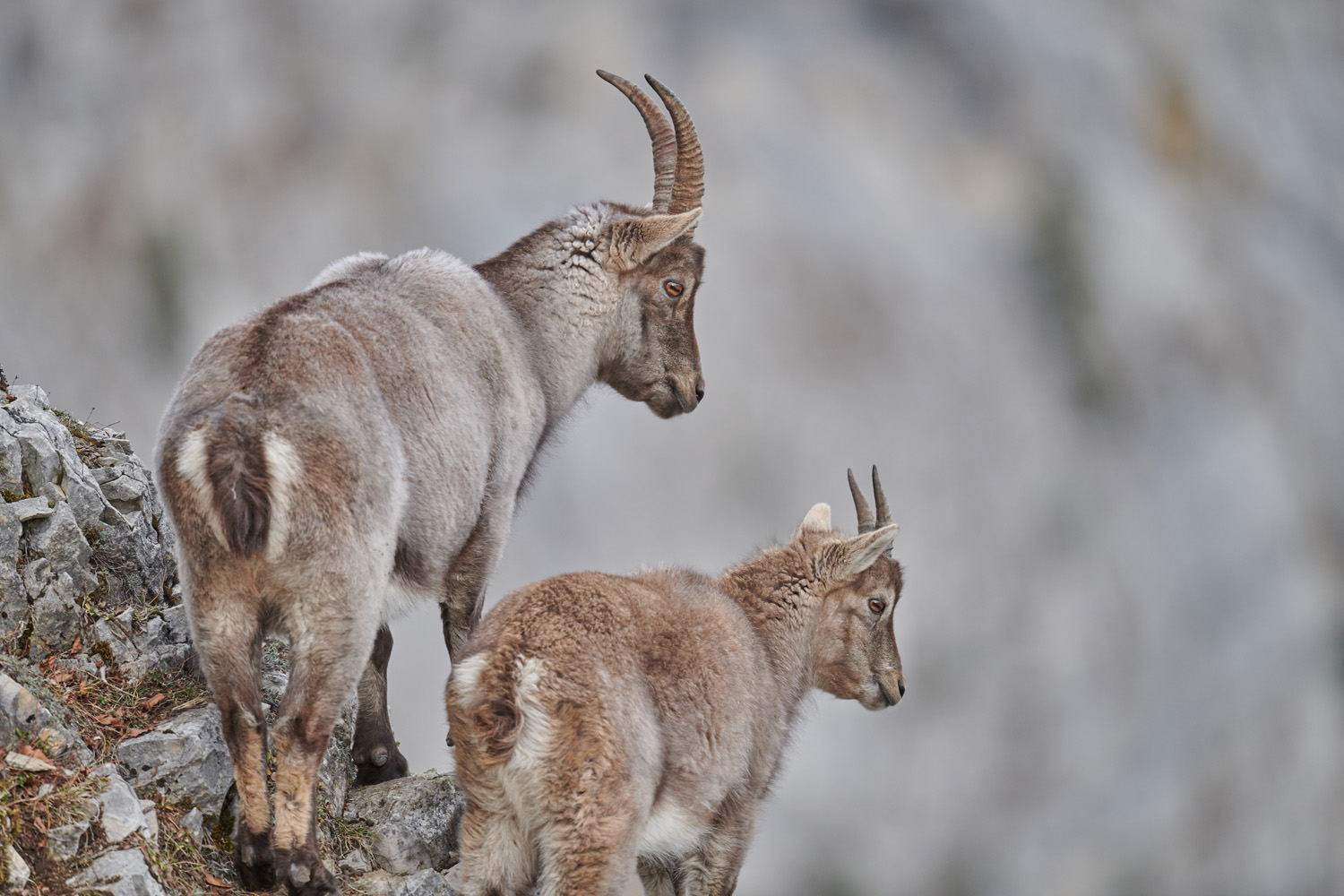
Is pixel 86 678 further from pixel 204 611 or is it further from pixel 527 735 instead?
pixel 527 735

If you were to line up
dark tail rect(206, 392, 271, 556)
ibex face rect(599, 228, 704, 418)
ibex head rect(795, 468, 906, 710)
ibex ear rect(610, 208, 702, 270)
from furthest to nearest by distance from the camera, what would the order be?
ibex face rect(599, 228, 704, 418), ibex ear rect(610, 208, 702, 270), ibex head rect(795, 468, 906, 710), dark tail rect(206, 392, 271, 556)

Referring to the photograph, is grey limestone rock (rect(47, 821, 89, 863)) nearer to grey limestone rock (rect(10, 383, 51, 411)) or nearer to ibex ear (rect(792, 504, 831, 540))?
grey limestone rock (rect(10, 383, 51, 411))

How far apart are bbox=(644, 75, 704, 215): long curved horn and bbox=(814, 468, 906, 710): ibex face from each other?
239cm

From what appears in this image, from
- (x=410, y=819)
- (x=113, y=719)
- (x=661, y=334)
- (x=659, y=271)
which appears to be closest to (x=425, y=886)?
(x=410, y=819)

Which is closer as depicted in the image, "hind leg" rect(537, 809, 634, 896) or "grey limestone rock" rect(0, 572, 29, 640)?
"hind leg" rect(537, 809, 634, 896)

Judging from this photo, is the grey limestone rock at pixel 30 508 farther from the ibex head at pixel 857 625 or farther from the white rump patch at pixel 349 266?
the ibex head at pixel 857 625

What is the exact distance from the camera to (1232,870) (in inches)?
707

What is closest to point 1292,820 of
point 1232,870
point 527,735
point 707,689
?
point 1232,870

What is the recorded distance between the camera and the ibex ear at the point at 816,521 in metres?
7.92

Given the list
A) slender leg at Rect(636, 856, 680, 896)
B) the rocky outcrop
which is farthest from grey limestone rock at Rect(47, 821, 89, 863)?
slender leg at Rect(636, 856, 680, 896)

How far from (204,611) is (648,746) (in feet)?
6.86

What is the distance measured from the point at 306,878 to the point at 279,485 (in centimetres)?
179

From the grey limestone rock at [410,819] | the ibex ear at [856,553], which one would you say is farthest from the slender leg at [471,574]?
the ibex ear at [856,553]

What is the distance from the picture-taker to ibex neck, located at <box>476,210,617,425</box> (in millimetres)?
7617
